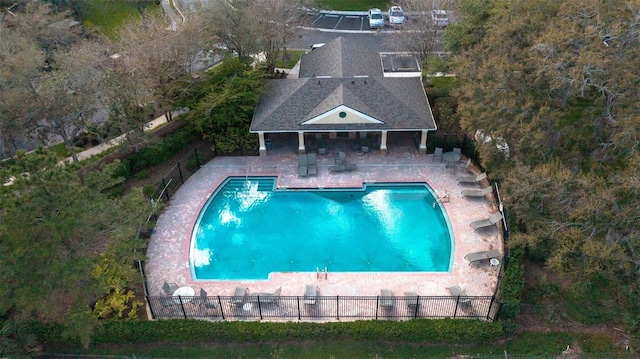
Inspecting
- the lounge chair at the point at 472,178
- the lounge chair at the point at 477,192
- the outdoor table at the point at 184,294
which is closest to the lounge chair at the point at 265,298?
the outdoor table at the point at 184,294

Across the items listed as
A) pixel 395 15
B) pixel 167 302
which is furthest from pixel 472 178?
pixel 395 15

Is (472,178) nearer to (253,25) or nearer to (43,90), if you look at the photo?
(253,25)

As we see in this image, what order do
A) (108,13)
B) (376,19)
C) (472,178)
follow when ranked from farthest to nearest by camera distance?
(108,13), (376,19), (472,178)

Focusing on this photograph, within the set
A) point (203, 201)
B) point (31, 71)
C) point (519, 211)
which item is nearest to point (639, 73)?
point (519, 211)

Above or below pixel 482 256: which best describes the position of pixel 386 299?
above

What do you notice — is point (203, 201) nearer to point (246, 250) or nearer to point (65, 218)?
point (246, 250)

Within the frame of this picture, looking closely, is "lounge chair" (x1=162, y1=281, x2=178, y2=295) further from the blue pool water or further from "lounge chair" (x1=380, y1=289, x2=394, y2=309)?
"lounge chair" (x1=380, y1=289, x2=394, y2=309)

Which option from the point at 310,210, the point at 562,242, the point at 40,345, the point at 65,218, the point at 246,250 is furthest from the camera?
the point at 310,210
